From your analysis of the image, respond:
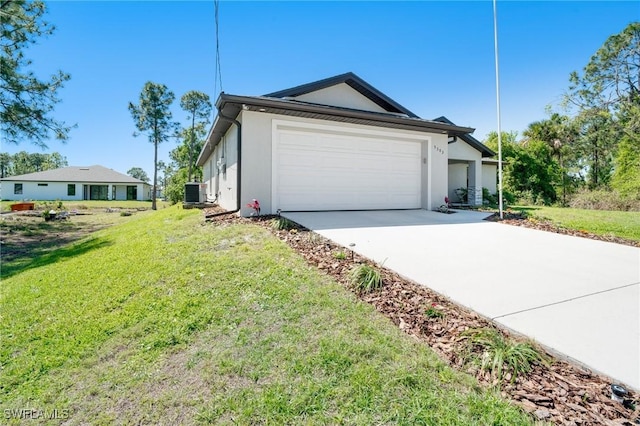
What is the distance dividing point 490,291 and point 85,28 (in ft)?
42.4

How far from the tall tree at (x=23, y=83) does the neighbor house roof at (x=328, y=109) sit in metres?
8.71

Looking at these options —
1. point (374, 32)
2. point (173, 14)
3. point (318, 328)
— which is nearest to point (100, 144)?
point (173, 14)

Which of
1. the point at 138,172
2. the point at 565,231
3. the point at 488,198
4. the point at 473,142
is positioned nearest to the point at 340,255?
the point at 565,231

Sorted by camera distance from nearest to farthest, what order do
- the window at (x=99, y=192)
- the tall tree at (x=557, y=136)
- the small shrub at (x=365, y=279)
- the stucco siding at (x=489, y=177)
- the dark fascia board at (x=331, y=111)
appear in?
the small shrub at (x=365, y=279), the dark fascia board at (x=331, y=111), the stucco siding at (x=489, y=177), the tall tree at (x=557, y=136), the window at (x=99, y=192)

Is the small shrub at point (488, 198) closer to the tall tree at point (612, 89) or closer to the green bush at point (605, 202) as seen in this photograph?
the green bush at point (605, 202)

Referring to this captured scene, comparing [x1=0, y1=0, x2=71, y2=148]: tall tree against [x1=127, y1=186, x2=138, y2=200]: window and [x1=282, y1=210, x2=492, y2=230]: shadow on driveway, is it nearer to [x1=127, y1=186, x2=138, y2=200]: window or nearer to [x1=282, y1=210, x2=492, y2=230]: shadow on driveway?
[x1=282, y1=210, x2=492, y2=230]: shadow on driveway

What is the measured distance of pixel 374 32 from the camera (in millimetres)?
9617

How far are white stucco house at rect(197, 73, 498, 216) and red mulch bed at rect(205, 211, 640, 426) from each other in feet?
14.2

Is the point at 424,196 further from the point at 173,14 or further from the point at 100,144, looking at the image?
the point at 100,144

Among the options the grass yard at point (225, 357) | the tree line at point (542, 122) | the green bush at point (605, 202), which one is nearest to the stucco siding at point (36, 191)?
the tree line at point (542, 122)

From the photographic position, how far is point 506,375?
2.00 m

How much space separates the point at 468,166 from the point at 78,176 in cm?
4385

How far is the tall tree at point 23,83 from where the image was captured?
40.9 feet

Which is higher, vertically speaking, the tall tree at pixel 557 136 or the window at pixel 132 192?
the tall tree at pixel 557 136
